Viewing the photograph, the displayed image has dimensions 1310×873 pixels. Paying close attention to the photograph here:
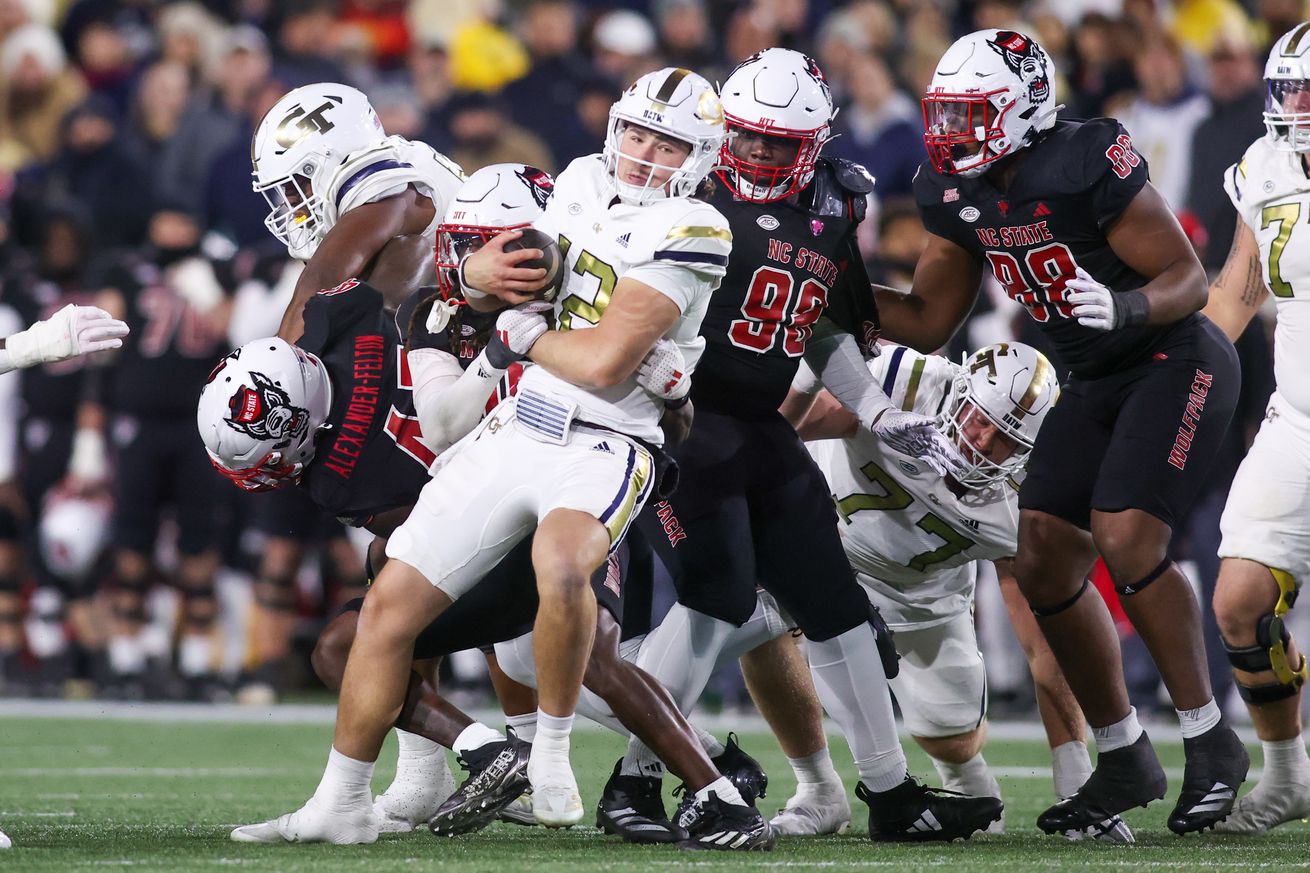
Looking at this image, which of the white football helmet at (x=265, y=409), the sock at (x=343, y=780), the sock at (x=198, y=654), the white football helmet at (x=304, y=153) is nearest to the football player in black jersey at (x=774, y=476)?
the sock at (x=343, y=780)

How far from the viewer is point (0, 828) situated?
16.2 ft

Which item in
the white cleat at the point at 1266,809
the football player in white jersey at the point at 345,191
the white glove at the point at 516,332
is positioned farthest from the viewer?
the football player in white jersey at the point at 345,191

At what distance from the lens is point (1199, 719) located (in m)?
5.07

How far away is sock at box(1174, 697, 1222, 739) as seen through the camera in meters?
5.07

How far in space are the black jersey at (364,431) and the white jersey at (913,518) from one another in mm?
1342

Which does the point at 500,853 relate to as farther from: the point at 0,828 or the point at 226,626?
the point at 226,626

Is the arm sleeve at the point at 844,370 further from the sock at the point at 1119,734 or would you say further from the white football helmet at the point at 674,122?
the sock at the point at 1119,734

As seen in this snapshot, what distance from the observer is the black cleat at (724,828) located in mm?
4539

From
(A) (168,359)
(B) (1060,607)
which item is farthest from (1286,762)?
(A) (168,359)

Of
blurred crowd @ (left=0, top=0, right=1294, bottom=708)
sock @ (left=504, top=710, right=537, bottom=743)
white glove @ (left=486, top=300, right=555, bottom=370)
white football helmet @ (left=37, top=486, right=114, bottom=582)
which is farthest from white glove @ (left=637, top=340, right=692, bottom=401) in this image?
white football helmet @ (left=37, top=486, right=114, bottom=582)

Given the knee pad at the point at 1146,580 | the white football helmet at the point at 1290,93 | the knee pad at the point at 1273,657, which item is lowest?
the knee pad at the point at 1273,657

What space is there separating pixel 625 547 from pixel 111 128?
7160mm

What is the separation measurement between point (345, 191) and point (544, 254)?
1586mm

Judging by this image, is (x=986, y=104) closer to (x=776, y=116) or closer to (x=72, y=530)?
(x=776, y=116)
